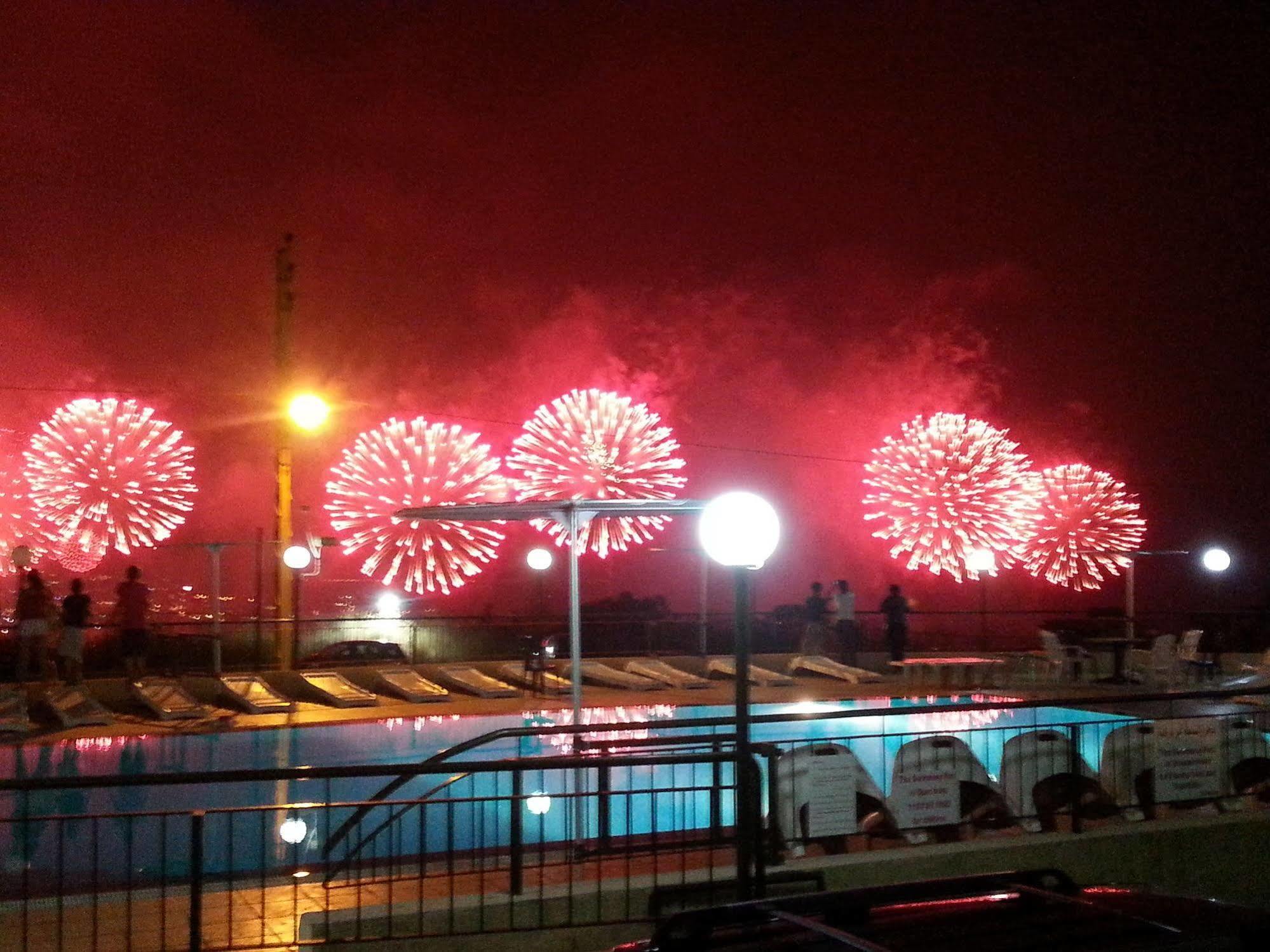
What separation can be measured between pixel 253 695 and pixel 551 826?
10.2 metres

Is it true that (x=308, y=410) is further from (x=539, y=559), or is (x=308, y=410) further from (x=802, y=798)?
(x=802, y=798)

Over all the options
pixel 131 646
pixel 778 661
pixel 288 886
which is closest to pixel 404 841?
pixel 288 886

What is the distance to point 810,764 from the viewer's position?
354 inches

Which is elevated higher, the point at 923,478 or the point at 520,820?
the point at 923,478

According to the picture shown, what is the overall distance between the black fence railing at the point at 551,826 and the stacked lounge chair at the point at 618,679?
10.8 meters

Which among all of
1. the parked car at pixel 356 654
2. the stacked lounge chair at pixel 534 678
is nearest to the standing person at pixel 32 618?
the stacked lounge chair at pixel 534 678

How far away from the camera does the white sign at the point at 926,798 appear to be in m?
9.27

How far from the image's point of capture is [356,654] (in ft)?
109

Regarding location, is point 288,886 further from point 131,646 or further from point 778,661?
point 778,661

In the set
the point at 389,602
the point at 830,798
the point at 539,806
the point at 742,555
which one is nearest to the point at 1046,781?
the point at 830,798

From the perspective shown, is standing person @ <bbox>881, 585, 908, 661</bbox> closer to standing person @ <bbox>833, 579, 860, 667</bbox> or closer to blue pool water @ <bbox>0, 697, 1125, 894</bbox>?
standing person @ <bbox>833, 579, 860, 667</bbox>

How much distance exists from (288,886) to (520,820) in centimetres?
167

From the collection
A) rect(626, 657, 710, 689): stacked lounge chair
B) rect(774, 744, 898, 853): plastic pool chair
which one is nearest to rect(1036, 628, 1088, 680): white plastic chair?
rect(626, 657, 710, 689): stacked lounge chair

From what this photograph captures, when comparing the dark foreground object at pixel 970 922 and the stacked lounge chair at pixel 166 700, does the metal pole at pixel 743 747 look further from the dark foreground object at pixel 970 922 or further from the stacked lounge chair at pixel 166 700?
the stacked lounge chair at pixel 166 700
